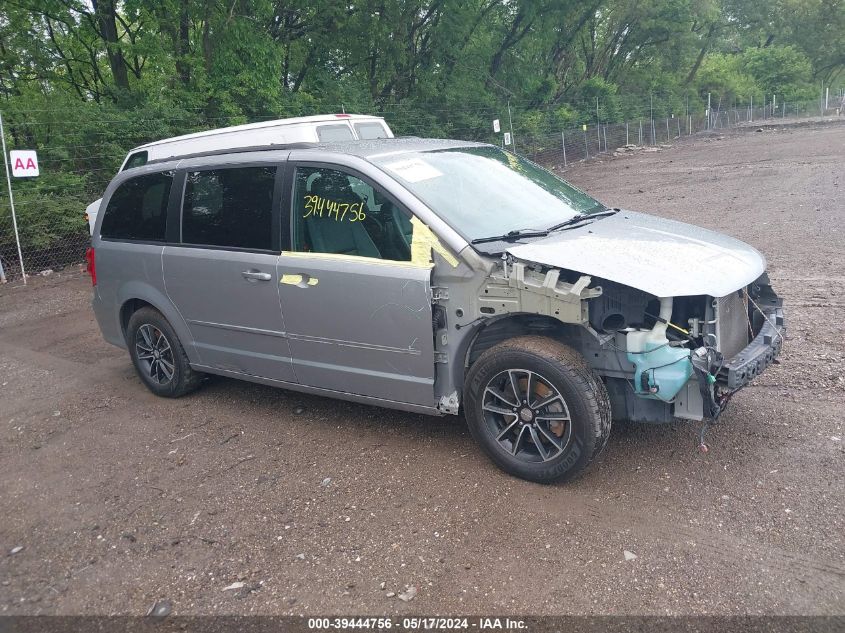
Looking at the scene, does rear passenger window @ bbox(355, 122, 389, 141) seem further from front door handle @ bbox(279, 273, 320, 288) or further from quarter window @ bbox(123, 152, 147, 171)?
quarter window @ bbox(123, 152, 147, 171)

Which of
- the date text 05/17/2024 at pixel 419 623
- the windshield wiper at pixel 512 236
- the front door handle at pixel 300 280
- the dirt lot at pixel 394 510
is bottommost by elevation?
the date text 05/17/2024 at pixel 419 623

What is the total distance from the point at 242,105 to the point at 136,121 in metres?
3.36

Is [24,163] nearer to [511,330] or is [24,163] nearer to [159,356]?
[159,356]

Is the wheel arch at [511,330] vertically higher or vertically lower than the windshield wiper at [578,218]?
lower

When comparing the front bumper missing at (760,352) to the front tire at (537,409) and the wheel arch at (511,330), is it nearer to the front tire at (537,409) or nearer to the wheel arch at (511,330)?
the front tire at (537,409)

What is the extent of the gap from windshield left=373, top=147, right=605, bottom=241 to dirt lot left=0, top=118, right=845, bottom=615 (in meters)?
1.41

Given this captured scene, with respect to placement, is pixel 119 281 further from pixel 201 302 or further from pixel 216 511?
pixel 216 511

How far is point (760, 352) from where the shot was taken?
3832 mm

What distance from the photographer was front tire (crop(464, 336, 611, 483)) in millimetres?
3660

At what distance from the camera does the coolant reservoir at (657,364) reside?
354 centimetres

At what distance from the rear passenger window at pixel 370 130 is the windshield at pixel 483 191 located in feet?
8.36

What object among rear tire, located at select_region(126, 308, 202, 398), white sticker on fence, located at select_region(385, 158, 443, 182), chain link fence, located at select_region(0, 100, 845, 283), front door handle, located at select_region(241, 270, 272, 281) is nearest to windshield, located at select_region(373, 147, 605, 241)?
white sticker on fence, located at select_region(385, 158, 443, 182)

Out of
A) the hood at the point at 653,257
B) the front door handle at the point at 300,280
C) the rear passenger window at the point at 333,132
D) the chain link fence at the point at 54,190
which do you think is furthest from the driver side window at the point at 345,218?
the chain link fence at the point at 54,190

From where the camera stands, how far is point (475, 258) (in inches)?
153
